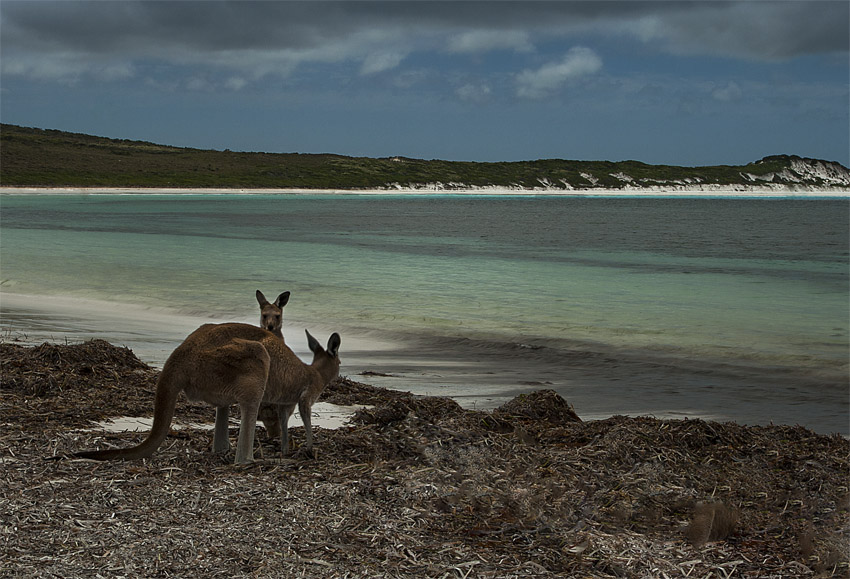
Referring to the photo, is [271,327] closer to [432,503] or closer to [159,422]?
[159,422]

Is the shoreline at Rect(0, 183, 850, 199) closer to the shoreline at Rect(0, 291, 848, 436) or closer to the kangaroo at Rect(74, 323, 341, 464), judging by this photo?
the shoreline at Rect(0, 291, 848, 436)

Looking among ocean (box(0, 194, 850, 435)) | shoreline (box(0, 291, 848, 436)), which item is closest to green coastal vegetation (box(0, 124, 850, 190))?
ocean (box(0, 194, 850, 435))

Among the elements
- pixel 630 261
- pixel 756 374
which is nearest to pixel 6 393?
pixel 756 374

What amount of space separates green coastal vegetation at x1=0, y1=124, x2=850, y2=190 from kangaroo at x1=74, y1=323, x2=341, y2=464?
7768 centimetres

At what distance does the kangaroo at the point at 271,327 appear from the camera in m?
5.07

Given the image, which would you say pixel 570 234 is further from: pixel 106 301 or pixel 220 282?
pixel 106 301

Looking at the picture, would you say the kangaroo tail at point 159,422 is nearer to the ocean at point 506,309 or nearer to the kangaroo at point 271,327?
the kangaroo at point 271,327

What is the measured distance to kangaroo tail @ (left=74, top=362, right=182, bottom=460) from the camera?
4.22 metres

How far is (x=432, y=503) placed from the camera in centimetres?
395

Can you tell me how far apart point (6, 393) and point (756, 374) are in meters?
7.56

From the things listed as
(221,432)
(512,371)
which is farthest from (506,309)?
(221,432)

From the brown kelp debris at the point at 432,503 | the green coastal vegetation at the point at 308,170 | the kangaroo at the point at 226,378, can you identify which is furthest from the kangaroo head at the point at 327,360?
the green coastal vegetation at the point at 308,170

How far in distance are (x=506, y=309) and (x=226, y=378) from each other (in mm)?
10552

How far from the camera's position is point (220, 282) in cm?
1809
